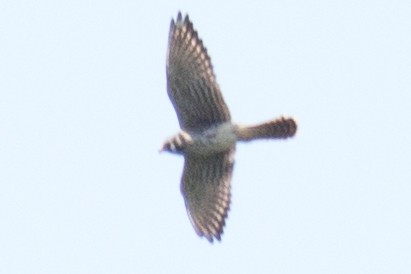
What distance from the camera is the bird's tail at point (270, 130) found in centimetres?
1731

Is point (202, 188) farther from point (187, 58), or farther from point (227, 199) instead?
point (187, 58)

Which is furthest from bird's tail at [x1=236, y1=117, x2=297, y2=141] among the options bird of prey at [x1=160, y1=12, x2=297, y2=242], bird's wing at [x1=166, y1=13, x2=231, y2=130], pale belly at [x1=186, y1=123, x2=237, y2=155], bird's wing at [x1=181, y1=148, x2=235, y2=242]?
bird's wing at [x1=181, y1=148, x2=235, y2=242]

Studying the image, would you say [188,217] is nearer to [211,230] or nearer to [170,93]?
[211,230]

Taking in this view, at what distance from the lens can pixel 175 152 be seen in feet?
59.1

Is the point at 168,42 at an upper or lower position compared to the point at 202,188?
upper

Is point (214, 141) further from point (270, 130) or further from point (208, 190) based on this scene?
point (208, 190)

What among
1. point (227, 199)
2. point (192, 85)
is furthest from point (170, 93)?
point (227, 199)

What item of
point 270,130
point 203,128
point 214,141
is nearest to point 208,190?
point 214,141

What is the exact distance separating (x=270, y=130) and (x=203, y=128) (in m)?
0.76

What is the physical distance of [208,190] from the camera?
18141mm

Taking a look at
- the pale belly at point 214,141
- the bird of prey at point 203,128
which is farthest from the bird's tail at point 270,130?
the pale belly at point 214,141

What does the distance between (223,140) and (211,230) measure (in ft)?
3.84

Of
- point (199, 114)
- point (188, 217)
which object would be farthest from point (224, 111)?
point (188, 217)

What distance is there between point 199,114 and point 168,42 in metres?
0.91
